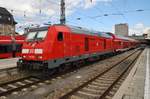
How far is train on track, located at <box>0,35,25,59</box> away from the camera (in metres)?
29.2

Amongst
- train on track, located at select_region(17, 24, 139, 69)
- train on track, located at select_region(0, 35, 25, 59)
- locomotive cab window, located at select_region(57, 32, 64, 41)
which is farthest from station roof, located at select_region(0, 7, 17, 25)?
locomotive cab window, located at select_region(57, 32, 64, 41)

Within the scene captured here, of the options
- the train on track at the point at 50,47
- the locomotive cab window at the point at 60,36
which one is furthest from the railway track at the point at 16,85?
the locomotive cab window at the point at 60,36

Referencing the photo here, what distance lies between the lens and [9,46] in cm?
3058

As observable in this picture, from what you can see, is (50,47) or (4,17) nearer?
(50,47)

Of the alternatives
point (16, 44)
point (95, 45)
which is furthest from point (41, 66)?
point (16, 44)

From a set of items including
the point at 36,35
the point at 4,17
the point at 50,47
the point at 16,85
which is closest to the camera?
the point at 16,85

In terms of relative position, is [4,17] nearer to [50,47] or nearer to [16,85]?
[50,47]

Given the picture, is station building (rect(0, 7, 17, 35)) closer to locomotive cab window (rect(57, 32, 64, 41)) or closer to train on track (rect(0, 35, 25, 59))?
train on track (rect(0, 35, 25, 59))

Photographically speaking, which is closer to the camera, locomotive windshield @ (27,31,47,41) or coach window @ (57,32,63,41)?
locomotive windshield @ (27,31,47,41)

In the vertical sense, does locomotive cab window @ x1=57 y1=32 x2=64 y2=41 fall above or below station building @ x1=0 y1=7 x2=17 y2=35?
below

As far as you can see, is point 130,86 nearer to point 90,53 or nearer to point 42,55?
point 42,55

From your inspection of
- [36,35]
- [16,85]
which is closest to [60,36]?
[36,35]

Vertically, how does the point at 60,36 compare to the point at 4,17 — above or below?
below

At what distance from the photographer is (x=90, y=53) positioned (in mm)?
20109
